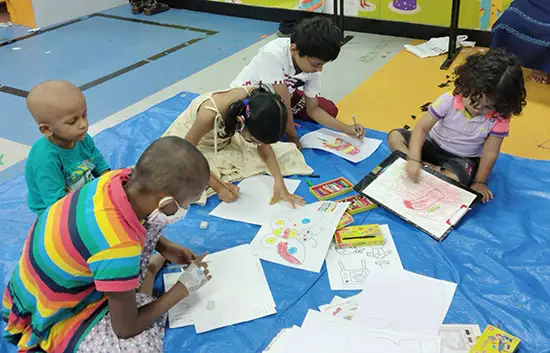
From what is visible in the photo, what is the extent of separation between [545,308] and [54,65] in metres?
3.71

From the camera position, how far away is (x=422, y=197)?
205cm

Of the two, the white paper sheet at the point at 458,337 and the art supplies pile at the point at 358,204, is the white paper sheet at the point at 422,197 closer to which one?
the art supplies pile at the point at 358,204

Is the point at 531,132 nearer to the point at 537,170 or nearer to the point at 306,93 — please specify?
the point at 537,170

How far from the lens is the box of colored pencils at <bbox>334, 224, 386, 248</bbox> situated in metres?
1.83

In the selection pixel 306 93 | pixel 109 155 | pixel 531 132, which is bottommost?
pixel 531 132

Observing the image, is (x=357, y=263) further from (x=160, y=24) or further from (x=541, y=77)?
(x=160, y=24)

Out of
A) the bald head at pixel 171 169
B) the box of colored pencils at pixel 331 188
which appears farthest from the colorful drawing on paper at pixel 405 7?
the bald head at pixel 171 169

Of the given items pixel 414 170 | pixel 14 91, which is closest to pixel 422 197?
pixel 414 170

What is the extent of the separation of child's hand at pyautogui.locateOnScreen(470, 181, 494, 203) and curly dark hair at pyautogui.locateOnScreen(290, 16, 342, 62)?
81 cm

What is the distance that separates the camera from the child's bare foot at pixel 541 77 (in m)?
3.21

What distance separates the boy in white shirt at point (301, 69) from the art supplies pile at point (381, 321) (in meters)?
0.99

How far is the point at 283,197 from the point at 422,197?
572mm

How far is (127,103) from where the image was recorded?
3.25 m

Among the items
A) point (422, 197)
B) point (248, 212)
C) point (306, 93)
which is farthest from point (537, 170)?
point (248, 212)
